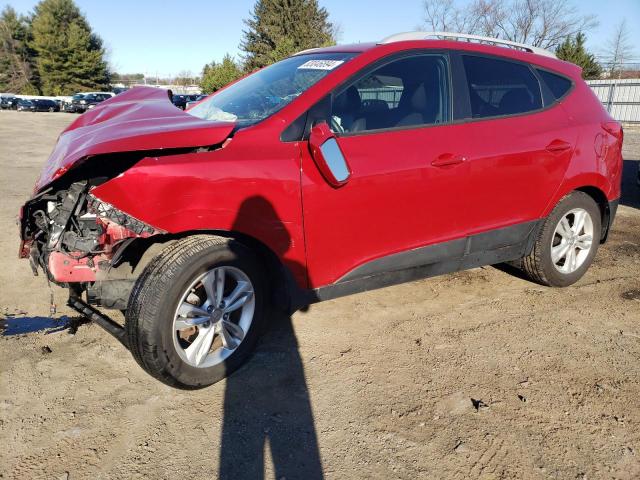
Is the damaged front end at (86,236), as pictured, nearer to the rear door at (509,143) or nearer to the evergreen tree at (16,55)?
the rear door at (509,143)

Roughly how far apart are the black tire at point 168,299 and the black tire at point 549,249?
8.04ft

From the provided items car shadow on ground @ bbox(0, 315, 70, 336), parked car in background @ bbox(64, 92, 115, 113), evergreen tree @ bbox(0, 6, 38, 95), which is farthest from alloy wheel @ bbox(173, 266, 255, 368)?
evergreen tree @ bbox(0, 6, 38, 95)

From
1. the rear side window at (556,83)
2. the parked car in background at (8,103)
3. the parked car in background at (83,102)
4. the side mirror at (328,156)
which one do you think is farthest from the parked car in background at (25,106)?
the side mirror at (328,156)

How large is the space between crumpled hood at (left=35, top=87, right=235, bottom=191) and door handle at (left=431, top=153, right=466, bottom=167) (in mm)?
1301

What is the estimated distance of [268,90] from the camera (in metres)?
3.35

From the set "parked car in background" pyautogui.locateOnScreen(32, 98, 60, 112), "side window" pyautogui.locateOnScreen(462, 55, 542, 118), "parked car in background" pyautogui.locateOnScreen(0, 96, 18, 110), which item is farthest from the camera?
"parked car in background" pyautogui.locateOnScreen(0, 96, 18, 110)

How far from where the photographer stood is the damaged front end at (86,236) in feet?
8.54

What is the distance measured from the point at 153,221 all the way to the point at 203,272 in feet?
1.21

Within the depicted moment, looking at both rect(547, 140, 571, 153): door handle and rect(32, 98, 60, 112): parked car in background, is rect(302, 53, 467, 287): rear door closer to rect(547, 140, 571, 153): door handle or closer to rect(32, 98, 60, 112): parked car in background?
rect(547, 140, 571, 153): door handle

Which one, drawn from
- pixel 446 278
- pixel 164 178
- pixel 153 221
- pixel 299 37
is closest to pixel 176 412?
pixel 153 221

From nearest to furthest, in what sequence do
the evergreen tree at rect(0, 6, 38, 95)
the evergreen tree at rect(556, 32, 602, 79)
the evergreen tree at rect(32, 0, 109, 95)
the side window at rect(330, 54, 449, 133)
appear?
the side window at rect(330, 54, 449, 133) → the evergreen tree at rect(556, 32, 602, 79) → the evergreen tree at rect(32, 0, 109, 95) → the evergreen tree at rect(0, 6, 38, 95)

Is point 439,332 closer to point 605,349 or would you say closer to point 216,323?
point 605,349

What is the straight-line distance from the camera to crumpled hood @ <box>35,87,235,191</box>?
8.11 feet

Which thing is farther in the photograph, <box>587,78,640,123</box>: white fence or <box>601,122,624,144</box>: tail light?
<box>587,78,640,123</box>: white fence
